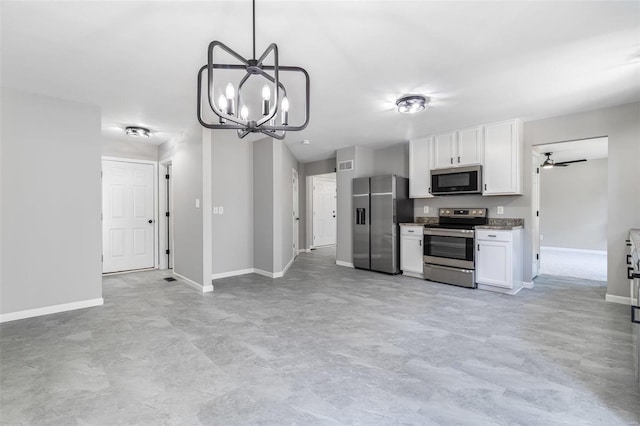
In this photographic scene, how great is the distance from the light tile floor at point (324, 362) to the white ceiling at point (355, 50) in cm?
239

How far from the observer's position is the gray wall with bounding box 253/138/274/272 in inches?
202

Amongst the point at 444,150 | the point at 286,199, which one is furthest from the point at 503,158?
the point at 286,199

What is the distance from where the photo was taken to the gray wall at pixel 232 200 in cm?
507

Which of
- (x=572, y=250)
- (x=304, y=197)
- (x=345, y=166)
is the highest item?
(x=345, y=166)

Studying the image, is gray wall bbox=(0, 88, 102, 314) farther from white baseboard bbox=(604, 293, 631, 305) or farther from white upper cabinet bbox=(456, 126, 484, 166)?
white baseboard bbox=(604, 293, 631, 305)

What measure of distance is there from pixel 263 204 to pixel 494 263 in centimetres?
365

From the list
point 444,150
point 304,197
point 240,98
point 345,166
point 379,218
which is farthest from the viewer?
point 304,197

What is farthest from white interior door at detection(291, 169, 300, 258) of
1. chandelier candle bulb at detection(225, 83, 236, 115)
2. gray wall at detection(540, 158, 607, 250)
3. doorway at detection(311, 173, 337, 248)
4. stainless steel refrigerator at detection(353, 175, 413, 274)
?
gray wall at detection(540, 158, 607, 250)

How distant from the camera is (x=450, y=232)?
15.1 ft

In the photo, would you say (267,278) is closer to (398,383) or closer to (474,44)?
(398,383)

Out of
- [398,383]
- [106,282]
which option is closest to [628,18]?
[398,383]

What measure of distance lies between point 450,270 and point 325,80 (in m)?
3.32

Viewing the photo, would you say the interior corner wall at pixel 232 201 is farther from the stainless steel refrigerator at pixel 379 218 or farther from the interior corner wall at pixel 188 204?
the stainless steel refrigerator at pixel 379 218

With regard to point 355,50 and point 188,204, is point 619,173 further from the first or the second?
point 188,204
